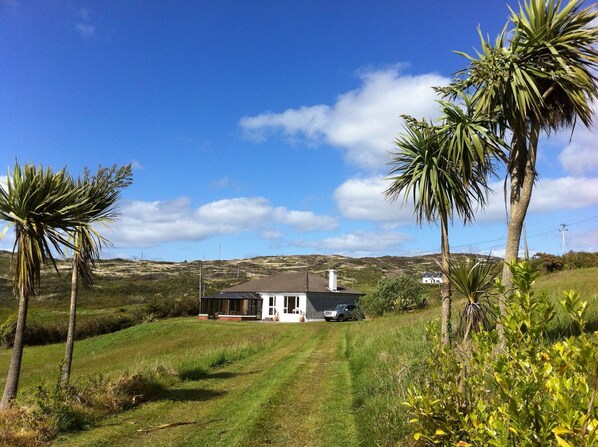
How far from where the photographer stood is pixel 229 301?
48.2m

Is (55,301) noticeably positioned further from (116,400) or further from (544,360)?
(544,360)

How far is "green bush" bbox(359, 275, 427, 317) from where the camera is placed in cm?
3566

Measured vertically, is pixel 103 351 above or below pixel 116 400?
below

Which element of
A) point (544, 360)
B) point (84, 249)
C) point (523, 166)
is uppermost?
point (523, 166)

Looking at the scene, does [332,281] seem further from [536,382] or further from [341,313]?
[536,382]

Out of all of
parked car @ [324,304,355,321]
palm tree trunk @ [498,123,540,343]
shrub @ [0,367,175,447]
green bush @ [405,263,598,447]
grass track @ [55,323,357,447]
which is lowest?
parked car @ [324,304,355,321]

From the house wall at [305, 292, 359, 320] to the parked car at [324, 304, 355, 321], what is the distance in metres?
2.48

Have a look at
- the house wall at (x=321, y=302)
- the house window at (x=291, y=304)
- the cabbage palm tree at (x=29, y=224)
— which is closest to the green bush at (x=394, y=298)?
the house wall at (x=321, y=302)

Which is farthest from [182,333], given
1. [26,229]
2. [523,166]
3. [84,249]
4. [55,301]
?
[55,301]

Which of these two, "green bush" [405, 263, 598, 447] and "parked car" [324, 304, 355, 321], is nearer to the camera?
"green bush" [405, 263, 598, 447]

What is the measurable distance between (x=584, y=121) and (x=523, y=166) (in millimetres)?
1207

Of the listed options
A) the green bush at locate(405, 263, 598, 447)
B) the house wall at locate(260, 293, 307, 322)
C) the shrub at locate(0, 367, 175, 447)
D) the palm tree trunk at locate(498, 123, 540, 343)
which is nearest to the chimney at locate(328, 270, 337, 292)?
the house wall at locate(260, 293, 307, 322)

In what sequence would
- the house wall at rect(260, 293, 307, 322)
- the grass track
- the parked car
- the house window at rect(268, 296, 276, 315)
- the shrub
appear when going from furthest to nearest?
the house window at rect(268, 296, 276, 315) < the house wall at rect(260, 293, 307, 322) < the parked car < the grass track < the shrub

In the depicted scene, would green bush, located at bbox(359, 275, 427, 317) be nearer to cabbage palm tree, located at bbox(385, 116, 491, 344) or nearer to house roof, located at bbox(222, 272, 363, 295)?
house roof, located at bbox(222, 272, 363, 295)
